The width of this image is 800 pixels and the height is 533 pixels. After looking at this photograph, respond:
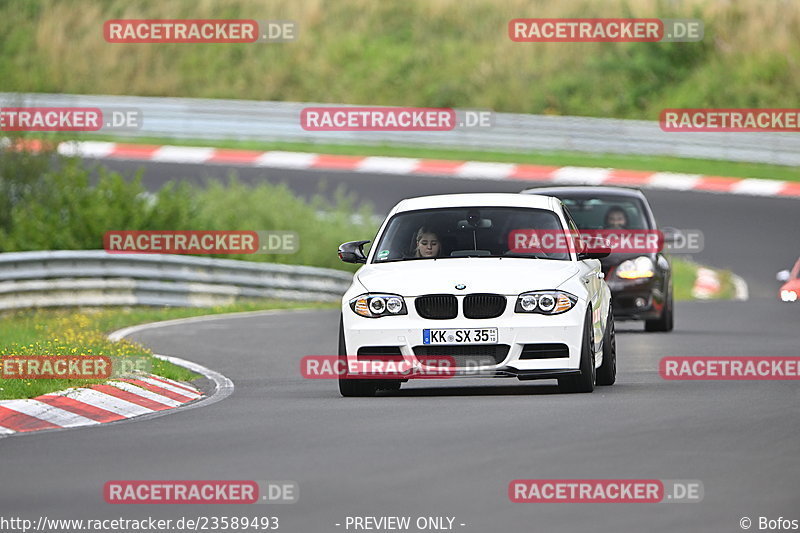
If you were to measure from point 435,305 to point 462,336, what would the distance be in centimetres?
31

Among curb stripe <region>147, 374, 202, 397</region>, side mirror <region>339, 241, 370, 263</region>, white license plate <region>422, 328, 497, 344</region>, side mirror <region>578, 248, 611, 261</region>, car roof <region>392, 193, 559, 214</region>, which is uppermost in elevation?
car roof <region>392, 193, 559, 214</region>

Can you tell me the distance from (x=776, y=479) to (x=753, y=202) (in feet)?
94.4

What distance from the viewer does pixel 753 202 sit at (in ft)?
122

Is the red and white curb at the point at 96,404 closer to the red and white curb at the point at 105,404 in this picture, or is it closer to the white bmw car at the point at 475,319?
the red and white curb at the point at 105,404

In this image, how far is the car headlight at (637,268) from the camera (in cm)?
2112

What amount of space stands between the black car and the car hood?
7164 millimetres

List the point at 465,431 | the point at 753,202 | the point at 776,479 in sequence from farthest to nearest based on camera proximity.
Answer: the point at 753,202
the point at 465,431
the point at 776,479

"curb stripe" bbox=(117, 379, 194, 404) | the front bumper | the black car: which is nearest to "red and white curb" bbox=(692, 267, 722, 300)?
the black car

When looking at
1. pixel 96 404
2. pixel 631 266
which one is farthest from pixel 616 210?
pixel 96 404

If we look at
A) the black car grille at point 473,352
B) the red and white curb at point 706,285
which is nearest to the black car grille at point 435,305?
the black car grille at point 473,352

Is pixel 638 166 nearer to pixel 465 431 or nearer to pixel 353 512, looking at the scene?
pixel 465 431

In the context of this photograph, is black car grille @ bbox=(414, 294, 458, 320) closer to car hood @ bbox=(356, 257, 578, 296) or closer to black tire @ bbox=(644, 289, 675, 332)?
car hood @ bbox=(356, 257, 578, 296)

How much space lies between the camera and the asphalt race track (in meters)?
8.27

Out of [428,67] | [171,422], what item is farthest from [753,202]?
[171,422]
